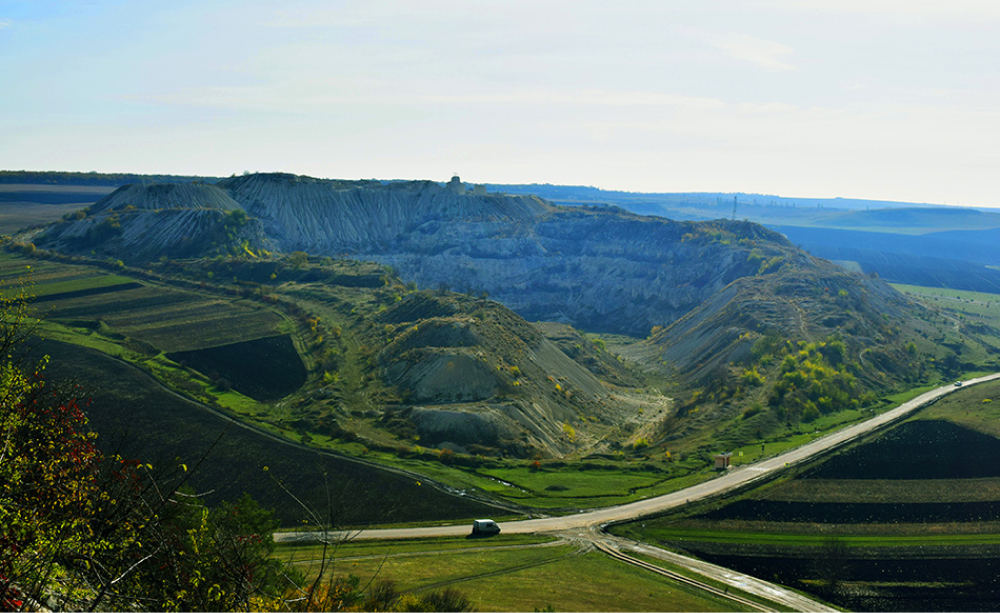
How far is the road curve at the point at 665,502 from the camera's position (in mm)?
46919

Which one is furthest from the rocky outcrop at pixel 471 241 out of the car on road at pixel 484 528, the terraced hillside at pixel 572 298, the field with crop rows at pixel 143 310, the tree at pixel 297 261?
the car on road at pixel 484 528

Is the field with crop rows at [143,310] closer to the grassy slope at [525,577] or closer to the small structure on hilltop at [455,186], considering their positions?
the grassy slope at [525,577]

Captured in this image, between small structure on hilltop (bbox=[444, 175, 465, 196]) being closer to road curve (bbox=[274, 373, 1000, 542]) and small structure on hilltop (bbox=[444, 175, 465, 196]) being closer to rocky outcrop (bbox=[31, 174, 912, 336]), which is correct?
rocky outcrop (bbox=[31, 174, 912, 336])

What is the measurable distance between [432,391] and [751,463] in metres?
33.6

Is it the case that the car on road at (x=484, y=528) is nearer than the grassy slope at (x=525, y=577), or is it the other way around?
the grassy slope at (x=525, y=577)

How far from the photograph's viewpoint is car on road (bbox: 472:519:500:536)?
47.2 m

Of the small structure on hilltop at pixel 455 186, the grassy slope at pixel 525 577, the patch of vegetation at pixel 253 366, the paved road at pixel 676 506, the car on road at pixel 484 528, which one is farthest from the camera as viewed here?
the small structure on hilltop at pixel 455 186

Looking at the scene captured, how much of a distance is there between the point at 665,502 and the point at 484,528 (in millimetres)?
16238

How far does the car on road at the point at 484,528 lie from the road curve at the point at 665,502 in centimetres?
89

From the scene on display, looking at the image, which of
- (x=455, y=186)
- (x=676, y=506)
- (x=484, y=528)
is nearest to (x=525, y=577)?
(x=484, y=528)

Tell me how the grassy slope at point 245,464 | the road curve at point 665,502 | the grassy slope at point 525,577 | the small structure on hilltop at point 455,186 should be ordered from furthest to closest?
the small structure on hilltop at point 455,186 → the grassy slope at point 245,464 → the road curve at point 665,502 → the grassy slope at point 525,577

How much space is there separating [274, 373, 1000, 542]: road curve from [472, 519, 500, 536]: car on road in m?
0.89

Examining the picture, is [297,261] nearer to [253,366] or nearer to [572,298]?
[253,366]

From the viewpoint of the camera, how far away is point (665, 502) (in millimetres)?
54969
